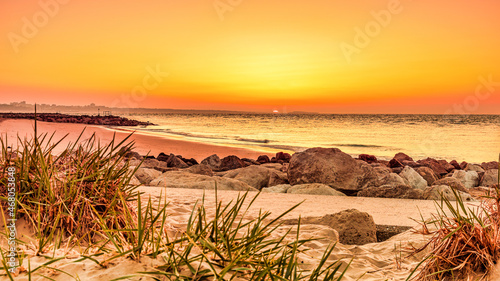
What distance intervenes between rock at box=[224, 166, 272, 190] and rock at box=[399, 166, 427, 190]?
3359 millimetres

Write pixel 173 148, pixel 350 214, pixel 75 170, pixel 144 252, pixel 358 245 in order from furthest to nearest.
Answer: pixel 173 148 → pixel 350 214 → pixel 358 245 → pixel 75 170 → pixel 144 252

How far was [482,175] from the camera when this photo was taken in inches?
437

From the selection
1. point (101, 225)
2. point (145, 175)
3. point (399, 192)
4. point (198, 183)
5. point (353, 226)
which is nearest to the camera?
point (101, 225)

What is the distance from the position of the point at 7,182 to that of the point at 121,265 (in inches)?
64.5

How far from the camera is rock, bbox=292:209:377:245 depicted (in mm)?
4570

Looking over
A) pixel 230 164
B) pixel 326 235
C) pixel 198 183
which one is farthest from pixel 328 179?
pixel 326 235

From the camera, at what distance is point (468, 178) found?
11.0 meters

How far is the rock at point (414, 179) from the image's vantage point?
31.9ft

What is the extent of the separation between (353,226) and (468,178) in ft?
26.3

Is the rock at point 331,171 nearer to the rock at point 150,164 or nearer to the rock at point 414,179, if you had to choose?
the rock at point 414,179

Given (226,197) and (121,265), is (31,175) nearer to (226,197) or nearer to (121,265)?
(121,265)

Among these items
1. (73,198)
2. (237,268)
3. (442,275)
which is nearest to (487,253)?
(442,275)

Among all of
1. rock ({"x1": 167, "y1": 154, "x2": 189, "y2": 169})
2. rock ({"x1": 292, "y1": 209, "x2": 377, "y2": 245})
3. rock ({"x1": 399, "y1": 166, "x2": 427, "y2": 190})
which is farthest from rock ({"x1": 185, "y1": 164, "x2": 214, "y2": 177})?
rock ({"x1": 292, "y1": 209, "x2": 377, "y2": 245})

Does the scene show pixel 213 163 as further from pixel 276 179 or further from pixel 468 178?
pixel 468 178
